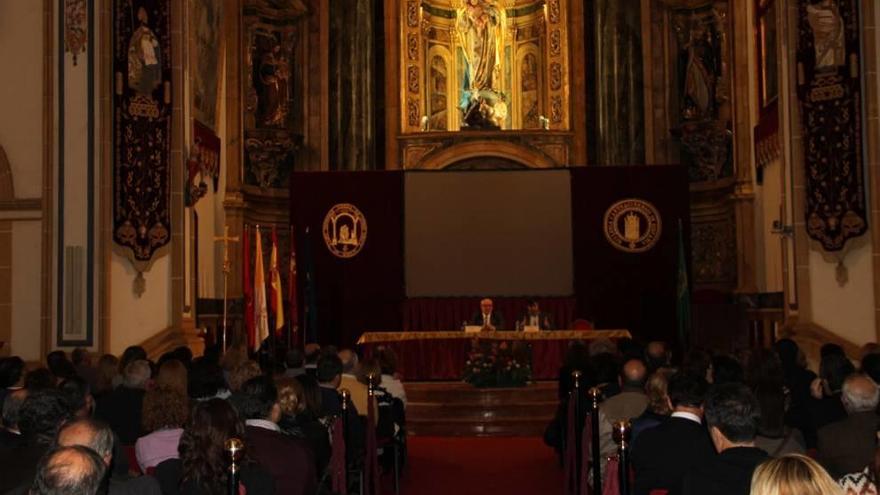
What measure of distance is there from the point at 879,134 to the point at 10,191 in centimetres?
986

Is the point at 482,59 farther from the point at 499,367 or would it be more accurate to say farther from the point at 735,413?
the point at 735,413

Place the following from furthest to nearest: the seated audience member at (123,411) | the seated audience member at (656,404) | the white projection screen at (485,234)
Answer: the white projection screen at (485,234) < the seated audience member at (123,411) < the seated audience member at (656,404)

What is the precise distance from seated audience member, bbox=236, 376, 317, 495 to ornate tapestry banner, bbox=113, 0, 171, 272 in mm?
8362

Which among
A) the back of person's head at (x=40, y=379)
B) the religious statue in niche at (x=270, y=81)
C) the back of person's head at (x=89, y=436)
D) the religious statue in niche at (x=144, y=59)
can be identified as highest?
the religious statue in niche at (x=270, y=81)

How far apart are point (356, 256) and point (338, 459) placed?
10.9 meters

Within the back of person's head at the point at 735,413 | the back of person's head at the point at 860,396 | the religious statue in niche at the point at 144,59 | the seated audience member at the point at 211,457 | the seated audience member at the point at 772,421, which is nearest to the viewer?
the back of person's head at the point at 735,413

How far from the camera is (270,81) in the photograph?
21062 mm

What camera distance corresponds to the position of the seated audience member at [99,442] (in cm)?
431

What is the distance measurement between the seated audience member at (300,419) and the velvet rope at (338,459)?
7 cm

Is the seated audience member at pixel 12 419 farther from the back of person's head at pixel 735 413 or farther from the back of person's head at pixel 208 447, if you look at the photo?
the back of person's head at pixel 735 413

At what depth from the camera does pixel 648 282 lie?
59.1ft

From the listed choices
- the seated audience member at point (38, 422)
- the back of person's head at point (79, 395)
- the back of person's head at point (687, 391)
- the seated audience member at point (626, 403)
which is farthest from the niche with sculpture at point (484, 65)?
the seated audience member at point (38, 422)

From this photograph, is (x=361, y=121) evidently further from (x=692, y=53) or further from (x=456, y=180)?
(x=692, y=53)

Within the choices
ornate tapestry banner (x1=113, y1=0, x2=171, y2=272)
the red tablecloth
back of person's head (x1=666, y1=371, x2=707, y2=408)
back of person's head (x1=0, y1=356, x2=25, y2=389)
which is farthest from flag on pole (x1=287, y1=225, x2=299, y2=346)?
back of person's head (x1=666, y1=371, x2=707, y2=408)
